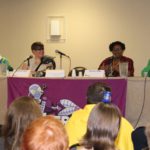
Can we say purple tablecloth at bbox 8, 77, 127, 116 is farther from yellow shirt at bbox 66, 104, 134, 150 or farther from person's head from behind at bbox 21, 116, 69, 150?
person's head from behind at bbox 21, 116, 69, 150

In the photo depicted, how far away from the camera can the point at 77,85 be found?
4.56 m

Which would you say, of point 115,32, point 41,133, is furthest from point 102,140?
point 115,32

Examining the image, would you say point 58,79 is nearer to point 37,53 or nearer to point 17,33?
point 37,53

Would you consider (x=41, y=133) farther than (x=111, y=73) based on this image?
No

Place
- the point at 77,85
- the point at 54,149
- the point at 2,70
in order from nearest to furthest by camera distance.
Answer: the point at 54,149 < the point at 77,85 < the point at 2,70

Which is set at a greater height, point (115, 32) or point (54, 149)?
point (115, 32)

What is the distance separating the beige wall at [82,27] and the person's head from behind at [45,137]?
5.92 m

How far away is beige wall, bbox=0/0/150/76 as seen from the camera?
283 inches

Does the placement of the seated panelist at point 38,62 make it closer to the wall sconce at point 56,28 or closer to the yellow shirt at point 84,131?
the wall sconce at point 56,28

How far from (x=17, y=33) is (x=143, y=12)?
2.55 m

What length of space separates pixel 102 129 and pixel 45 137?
2.28ft

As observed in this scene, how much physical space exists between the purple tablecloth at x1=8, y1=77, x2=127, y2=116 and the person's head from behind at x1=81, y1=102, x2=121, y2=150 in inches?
96.1

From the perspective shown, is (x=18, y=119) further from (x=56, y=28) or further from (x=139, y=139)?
(x=56, y=28)

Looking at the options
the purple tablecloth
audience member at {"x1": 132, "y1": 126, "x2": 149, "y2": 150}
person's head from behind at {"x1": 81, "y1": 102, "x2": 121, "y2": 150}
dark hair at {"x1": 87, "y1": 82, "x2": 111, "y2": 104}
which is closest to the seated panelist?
the purple tablecloth
